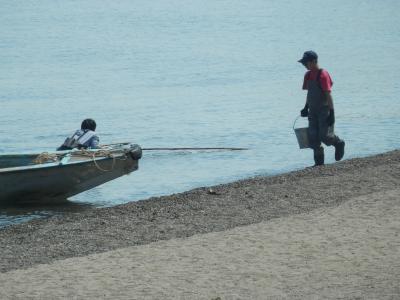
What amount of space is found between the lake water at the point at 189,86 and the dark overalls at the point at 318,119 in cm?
275

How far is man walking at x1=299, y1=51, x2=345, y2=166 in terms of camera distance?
1502 cm

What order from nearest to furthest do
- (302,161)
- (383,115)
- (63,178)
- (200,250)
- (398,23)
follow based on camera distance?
(200,250) → (63,178) → (302,161) → (383,115) → (398,23)

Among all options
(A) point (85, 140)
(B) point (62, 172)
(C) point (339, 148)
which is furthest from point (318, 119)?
(B) point (62, 172)

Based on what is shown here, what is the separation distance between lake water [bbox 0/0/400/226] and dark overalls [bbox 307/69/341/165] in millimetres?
2752

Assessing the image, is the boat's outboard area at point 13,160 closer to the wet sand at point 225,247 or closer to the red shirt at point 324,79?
the wet sand at point 225,247

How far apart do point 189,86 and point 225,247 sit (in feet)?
81.3

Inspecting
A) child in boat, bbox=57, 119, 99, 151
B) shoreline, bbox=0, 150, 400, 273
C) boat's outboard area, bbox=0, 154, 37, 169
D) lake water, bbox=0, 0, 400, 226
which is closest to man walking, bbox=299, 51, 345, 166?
shoreline, bbox=0, 150, 400, 273

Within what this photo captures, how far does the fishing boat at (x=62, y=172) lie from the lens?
1408cm

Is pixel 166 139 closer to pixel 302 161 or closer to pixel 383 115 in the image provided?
pixel 302 161

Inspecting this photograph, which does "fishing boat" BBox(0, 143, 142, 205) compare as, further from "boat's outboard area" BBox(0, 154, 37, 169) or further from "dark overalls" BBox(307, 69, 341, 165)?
"dark overalls" BBox(307, 69, 341, 165)

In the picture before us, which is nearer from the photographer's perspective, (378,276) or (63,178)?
(378,276)

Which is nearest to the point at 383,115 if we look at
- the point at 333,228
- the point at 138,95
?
the point at 138,95

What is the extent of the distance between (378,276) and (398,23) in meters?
52.0

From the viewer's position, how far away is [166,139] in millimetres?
23594
